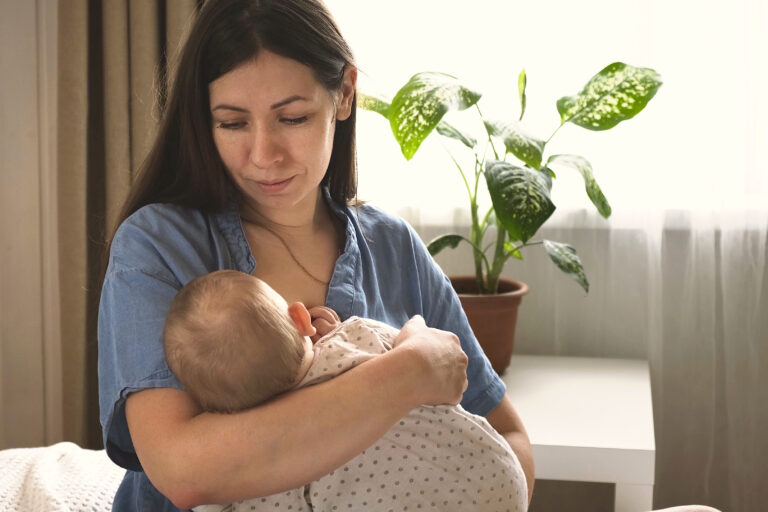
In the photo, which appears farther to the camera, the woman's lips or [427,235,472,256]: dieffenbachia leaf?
[427,235,472,256]: dieffenbachia leaf

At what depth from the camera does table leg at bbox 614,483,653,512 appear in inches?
72.5

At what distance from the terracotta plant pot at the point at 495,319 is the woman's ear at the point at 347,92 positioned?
0.85 m

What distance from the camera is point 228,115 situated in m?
1.22

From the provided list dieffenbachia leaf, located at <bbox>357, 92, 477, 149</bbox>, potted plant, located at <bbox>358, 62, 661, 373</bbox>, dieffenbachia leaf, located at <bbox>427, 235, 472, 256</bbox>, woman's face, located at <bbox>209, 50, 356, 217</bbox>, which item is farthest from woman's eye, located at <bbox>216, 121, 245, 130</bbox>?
dieffenbachia leaf, located at <bbox>427, 235, 472, 256</bbox>

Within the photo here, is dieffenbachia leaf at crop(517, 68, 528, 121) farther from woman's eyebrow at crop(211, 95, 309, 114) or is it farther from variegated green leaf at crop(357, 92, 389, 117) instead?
woman's eyebrow at crop(211, 95, 309, 114)

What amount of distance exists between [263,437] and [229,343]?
0.11 metres

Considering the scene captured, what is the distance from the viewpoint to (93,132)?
2523 mm

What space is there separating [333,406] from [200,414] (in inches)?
6.1

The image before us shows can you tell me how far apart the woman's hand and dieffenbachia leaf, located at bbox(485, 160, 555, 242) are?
755 mm

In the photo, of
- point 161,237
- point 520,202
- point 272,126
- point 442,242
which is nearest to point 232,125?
point 272,126

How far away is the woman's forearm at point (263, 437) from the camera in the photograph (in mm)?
1004

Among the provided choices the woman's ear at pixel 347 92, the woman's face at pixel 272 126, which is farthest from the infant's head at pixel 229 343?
the woman's ear at pixel 347 92

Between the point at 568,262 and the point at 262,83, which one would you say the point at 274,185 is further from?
the point at 568,262

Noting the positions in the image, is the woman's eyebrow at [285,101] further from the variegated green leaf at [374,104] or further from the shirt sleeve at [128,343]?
the variegated green leaf at [374,104]
